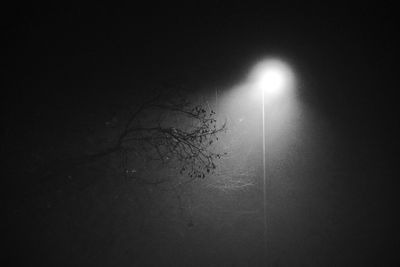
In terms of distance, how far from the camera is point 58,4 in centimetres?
201

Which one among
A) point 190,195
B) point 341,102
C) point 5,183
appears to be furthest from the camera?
point 341,102

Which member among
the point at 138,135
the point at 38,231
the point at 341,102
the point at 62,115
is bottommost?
the point at 38,231

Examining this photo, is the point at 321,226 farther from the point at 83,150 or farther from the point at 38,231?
the point at 38,231

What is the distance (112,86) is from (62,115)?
0.41 meters

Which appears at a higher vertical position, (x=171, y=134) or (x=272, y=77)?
(x=272, y=77)

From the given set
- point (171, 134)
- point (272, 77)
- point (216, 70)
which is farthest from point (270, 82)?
point (171, 134)

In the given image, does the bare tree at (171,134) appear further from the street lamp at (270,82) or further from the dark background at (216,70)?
the street lamp at (270,82)

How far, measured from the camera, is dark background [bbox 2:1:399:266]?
1943 millimetres

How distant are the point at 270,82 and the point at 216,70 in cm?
44

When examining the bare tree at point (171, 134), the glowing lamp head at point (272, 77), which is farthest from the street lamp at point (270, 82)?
the bare tree at point (171, 134)

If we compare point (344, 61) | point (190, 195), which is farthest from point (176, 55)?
point (344, 61)

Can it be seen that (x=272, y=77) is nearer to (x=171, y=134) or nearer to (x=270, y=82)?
(x=270, y=82)

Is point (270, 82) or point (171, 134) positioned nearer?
point (171, 134)

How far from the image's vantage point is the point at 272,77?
2172 millimetres
